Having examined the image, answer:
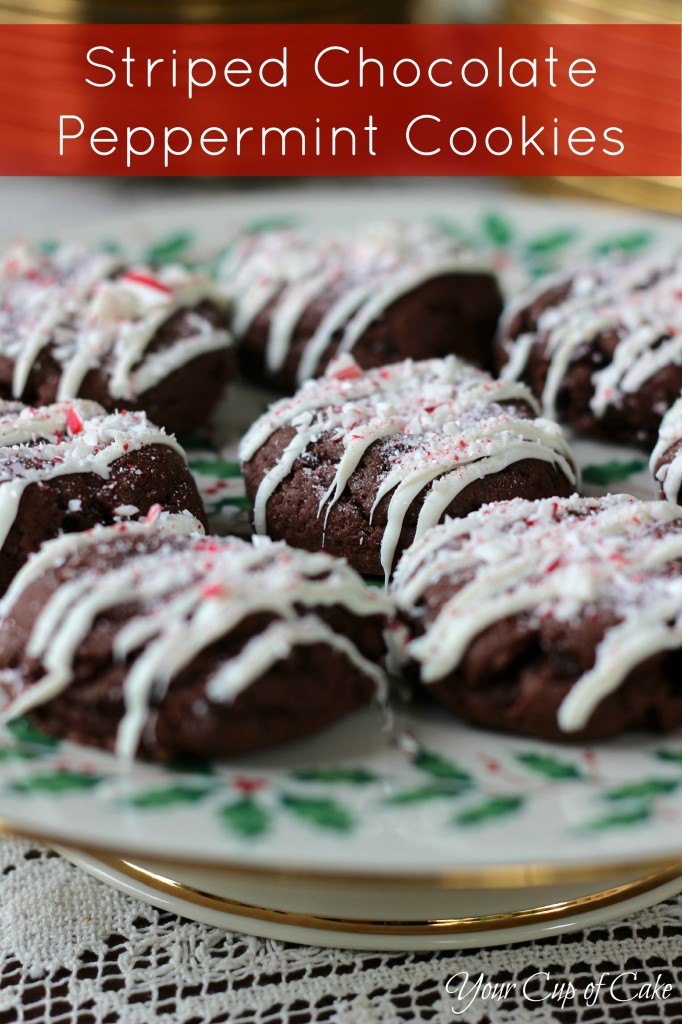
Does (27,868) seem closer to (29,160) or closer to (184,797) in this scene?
(184,797)

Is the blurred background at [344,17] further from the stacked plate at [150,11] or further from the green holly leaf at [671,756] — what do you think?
the green holly leaf at [671,756]

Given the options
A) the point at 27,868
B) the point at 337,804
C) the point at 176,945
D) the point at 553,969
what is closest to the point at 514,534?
the point at 337,804

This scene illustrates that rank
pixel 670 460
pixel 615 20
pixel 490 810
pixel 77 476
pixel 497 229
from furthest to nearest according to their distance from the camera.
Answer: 1. pixel 615 20
2. pixel 497 229
3. pixel 670 460
4. pixel 77 476
5. pixel 490 810

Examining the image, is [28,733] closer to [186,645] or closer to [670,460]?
[186,645]

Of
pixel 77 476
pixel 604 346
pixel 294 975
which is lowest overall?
pixel 294 975

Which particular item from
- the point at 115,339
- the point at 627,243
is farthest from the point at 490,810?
the point at 627,243

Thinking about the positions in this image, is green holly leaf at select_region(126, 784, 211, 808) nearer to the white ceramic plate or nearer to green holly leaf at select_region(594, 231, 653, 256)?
the white ceramic plate
